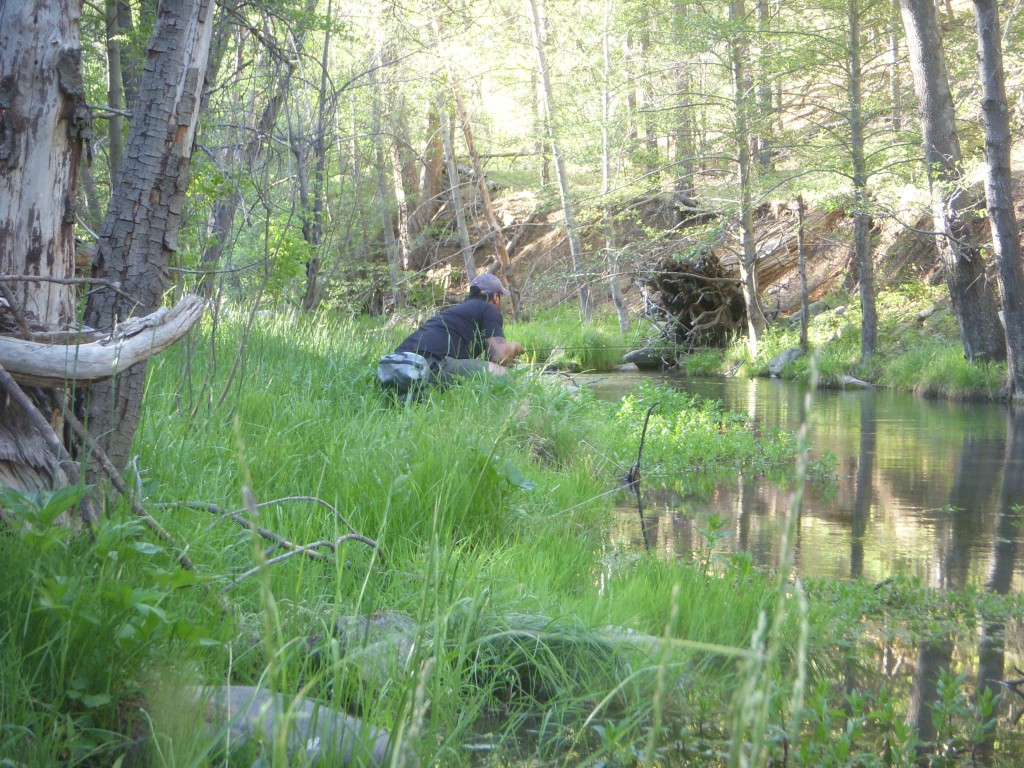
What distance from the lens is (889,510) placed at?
22.6ft

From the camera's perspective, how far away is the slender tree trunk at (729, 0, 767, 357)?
1920 centimetres

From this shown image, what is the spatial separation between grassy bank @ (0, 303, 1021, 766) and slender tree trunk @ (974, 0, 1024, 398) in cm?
969

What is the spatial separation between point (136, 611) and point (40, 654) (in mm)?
216

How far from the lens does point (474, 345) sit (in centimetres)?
885

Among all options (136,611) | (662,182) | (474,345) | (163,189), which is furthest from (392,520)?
(662,182)

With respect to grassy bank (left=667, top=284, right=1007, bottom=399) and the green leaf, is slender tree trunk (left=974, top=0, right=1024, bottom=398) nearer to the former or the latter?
grassy bank (left=667, top=284, right=1007, bottom=399)

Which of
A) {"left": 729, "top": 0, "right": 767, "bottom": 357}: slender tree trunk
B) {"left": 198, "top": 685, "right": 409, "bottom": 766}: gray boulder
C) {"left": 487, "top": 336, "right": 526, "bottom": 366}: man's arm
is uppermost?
{"left": 729, "top": 0, "right": 767, "bottom": 357}: slender tree trunk

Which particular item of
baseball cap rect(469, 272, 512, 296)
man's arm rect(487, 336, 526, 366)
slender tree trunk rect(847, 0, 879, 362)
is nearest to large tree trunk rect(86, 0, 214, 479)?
man's arm rect(487, 336, 526, 366)

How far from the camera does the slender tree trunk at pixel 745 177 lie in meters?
19.2

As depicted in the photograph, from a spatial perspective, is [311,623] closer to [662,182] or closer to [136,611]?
[136,611]

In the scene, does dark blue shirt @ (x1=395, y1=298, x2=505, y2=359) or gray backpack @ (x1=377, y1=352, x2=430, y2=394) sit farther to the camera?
dark blue shirt @ (x1=395, y1=298, x2=505, y2=359)

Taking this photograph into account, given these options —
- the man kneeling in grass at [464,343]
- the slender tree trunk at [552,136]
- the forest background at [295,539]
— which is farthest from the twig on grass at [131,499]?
the slender tree trunk at [552,136]

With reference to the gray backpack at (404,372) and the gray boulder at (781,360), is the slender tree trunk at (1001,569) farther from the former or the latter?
the gray boulder at (781,360)

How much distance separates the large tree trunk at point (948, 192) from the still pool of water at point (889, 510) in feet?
13.0
